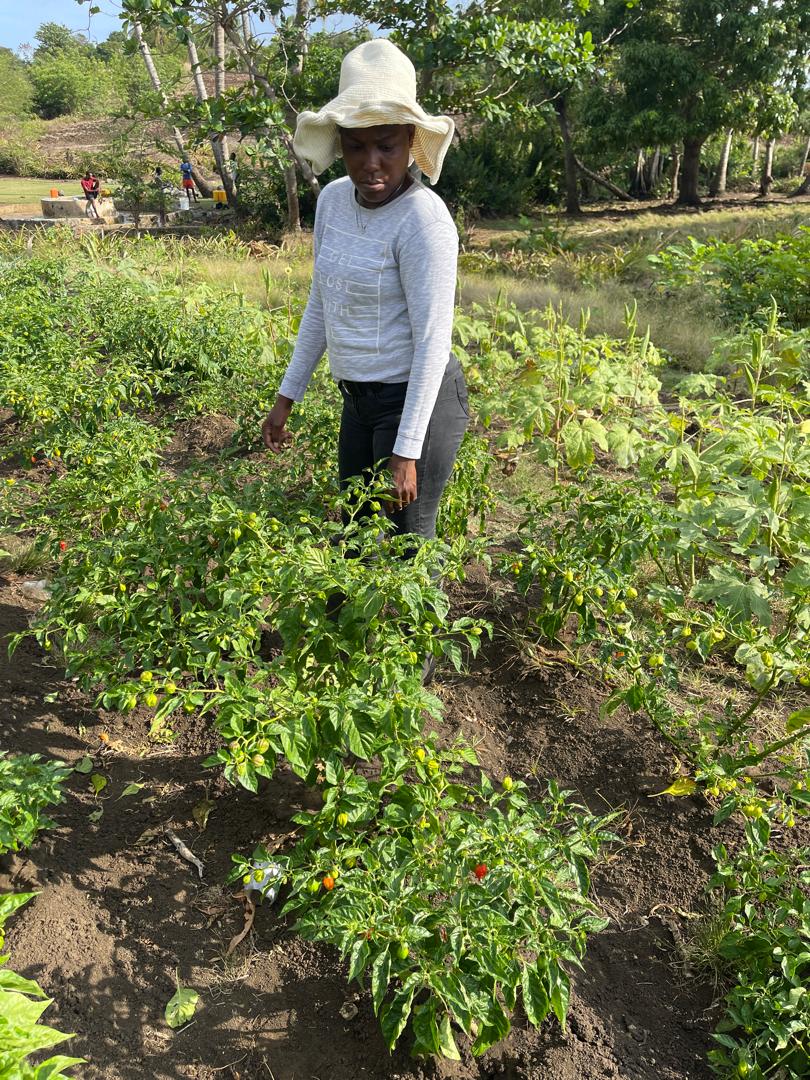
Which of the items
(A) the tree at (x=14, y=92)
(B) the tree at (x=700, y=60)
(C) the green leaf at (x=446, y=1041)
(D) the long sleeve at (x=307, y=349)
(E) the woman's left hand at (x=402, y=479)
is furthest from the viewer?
(A) the tree at (x=14, y=92)

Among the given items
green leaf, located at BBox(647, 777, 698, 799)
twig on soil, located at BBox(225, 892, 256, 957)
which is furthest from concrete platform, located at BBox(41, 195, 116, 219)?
green leaf, located at BBox(647, 777, 698, 799)

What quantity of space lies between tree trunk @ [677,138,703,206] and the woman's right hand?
18.7 meters

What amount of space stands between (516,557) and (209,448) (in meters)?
2.61

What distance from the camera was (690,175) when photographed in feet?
61.4

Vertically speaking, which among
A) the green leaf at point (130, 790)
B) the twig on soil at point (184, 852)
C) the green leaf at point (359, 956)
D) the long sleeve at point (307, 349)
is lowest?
the twig on soil at point (184, 852)

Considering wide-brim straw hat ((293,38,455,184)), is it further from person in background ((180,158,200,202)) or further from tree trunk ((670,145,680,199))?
tree trunk ((670,145,680,199))

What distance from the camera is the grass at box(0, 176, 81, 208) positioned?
22.5m

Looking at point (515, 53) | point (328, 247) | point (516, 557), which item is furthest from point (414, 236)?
point (515, 53)

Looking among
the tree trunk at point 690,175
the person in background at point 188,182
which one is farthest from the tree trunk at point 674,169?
the person in background at point 188,182

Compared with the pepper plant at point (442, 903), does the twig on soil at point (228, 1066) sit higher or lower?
lower

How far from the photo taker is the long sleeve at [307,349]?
2395mm

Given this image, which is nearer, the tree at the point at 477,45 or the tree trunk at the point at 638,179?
the tree at the point at 477,45

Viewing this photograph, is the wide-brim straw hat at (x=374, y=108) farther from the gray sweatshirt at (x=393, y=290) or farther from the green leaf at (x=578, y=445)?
the green leaf at (x=578, y=445)

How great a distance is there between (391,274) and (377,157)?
272 mm
